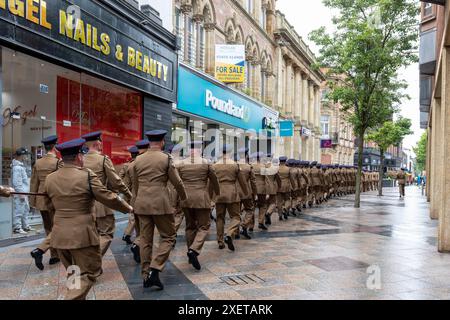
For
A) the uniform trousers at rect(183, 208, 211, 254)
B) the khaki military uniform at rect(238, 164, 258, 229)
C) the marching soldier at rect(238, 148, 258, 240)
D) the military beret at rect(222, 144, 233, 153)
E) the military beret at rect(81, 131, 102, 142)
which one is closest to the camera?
the military beret at rect(81, 131, 102, 142)

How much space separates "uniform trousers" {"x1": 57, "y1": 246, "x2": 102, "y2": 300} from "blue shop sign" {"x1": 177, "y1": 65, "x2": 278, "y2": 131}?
11.9m

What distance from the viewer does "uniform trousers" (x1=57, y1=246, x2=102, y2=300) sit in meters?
4.29

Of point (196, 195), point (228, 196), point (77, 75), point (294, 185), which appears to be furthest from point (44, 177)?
point (294, 185)

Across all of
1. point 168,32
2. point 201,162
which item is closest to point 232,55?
point 168,32

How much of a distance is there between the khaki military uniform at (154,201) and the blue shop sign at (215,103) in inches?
409

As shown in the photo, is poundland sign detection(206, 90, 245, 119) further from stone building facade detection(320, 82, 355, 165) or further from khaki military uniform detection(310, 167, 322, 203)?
stone building facade detection(320, 82, 355, 165)

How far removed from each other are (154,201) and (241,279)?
5.55 ft

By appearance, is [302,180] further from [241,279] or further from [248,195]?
[241,279]

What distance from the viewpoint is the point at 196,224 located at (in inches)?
282

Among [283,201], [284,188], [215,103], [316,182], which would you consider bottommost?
[283,201]

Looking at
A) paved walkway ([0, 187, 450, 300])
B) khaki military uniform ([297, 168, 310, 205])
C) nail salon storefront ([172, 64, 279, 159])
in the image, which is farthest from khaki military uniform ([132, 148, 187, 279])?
nail salon storefront ([172, 64, 279, 159])

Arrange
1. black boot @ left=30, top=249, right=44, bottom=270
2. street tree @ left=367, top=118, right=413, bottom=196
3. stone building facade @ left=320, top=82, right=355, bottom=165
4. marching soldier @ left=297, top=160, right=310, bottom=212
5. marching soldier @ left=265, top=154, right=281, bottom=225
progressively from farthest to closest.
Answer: stone building facade @ left=320, top=82, right=355, bottom=165, street tree @ left=367, top=118, right=413, bottom=196, marching soldier @ left=297, top=160, right=310, bottom=212, marching soldier @ left=265, top=154, right=281, bottom=225, black boot @ left=30, top=249, right=44, bottom=270
